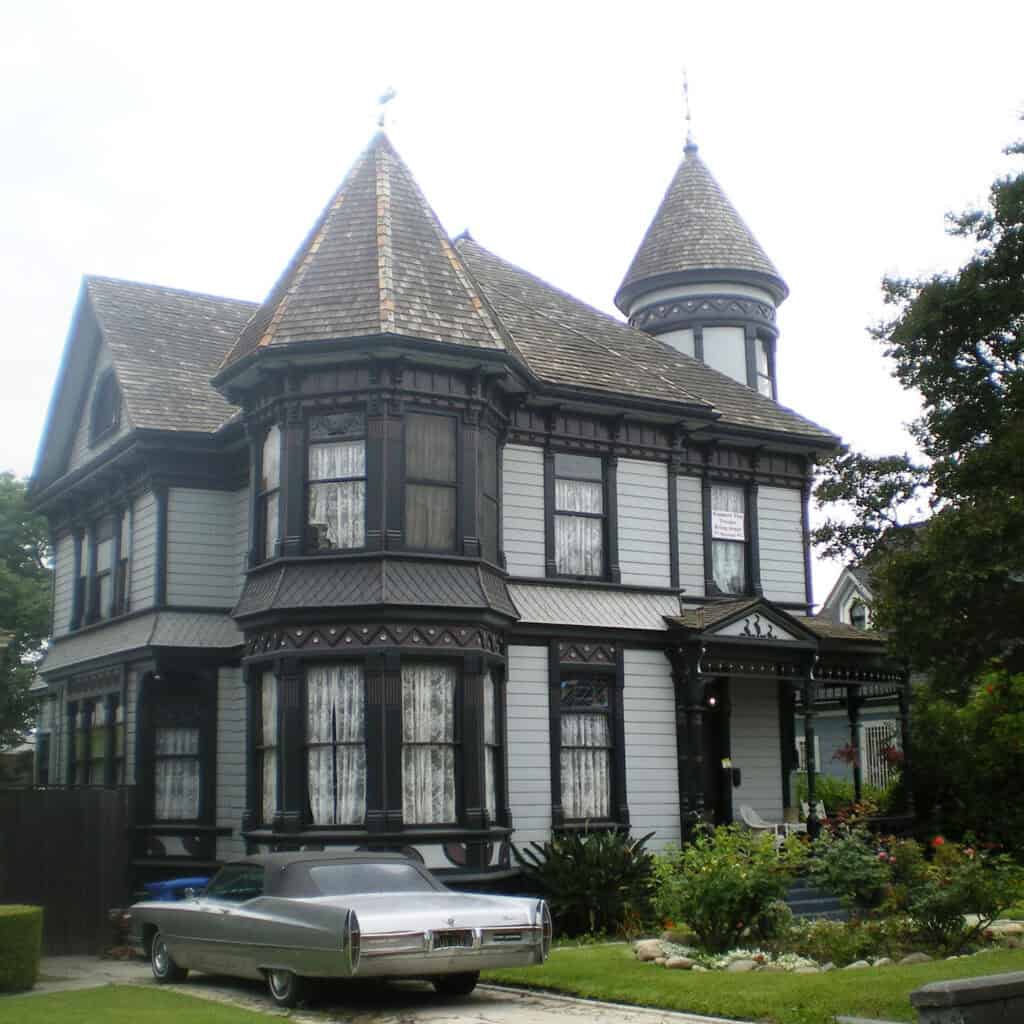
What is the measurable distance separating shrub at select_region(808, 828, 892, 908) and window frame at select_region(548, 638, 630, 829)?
16.2ft

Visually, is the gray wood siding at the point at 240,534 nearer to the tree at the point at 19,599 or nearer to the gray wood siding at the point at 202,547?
the gray wood siding at the point at 202,547

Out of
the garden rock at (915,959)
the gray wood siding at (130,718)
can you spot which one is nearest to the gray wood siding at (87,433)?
the gray wood siding at (130,718)

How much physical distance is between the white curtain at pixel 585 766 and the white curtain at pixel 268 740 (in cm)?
419

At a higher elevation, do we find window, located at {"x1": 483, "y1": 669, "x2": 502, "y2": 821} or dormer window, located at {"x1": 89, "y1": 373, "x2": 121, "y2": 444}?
dormer window, located at {"x1": 89, "y1": 373, "x2": 121, "y2": 444}

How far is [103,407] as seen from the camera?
25.6 metres

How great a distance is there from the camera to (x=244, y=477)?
888 inches

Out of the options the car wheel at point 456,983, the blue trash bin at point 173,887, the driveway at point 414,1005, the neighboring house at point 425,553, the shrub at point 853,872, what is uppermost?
the neighboring house at point 425,553

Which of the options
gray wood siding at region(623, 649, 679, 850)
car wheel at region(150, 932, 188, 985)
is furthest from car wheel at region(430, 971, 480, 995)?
gray wood siding at region(623, 649, 679, 850)

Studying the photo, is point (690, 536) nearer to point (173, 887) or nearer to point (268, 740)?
point (268, 740)

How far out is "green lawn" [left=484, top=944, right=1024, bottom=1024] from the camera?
10.8 m

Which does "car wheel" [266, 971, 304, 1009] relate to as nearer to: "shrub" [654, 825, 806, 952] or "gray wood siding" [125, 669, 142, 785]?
"shrub" [654, 825, 806, 952]

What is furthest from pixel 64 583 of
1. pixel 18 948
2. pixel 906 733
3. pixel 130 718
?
pixel 906 733

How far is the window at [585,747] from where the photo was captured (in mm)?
20719

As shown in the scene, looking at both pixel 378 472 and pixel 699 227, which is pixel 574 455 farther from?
pixel 699 227
